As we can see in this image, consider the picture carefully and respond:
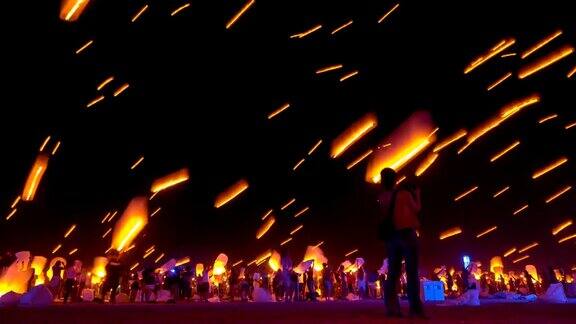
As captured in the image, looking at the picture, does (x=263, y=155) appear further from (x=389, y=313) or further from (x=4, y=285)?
(x=389, y=313)

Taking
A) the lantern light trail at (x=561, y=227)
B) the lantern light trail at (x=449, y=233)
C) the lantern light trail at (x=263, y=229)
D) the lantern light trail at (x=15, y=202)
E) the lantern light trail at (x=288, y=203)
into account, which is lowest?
the lantern light trail at (x=561, y=227)

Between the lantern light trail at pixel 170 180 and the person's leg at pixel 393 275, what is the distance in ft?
82.2

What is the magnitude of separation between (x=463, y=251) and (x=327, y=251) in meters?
8.48

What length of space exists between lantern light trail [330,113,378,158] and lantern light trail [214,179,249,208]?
6.35 metres

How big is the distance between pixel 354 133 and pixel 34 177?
18.6 meters

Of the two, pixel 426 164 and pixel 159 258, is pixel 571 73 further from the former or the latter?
pixel 159 258

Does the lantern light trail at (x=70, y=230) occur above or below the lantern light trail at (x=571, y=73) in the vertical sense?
below

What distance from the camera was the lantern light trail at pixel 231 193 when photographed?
29.5 m

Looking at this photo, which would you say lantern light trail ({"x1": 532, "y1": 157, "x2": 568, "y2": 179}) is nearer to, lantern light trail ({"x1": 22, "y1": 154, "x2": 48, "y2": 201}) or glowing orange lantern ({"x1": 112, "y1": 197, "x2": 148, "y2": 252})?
glowing orange lantern ({"x1": 112, "y1": 197, "x2": 148, "y2": 252})

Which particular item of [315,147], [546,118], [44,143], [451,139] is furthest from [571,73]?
A: [44,143]

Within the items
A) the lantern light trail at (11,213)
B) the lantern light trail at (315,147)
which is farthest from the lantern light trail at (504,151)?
the lantern light trail at (11,213)

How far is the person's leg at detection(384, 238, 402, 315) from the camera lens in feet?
12.6

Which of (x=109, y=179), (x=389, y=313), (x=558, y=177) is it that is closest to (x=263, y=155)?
(x=109, y=179)

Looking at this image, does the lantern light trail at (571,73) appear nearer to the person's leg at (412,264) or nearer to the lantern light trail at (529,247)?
the lantern light trail at (529,247)
